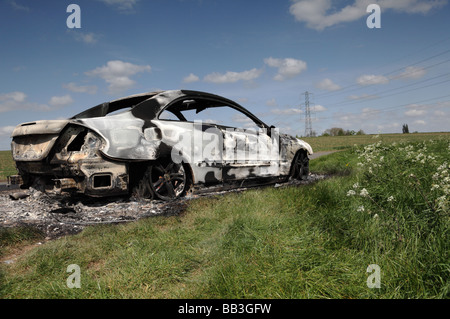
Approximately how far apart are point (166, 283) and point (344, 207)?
6.89ft

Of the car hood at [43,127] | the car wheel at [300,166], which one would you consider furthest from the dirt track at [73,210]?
the car wheel at [300,166]

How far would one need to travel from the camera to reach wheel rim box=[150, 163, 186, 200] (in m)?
4.05

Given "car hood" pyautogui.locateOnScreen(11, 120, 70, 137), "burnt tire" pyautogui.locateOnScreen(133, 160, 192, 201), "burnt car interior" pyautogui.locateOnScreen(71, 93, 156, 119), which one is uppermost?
"burnt car interior" pyautogui.locateOnScreen(71, 93, 156, 119)

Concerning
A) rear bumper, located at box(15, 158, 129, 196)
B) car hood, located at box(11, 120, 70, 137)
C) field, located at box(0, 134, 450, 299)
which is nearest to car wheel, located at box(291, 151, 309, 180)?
field, located at box(0, 134, 450, 299)

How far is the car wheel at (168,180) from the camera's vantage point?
13.3 feet

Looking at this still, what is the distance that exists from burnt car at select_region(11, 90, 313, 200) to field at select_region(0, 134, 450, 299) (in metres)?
0.74

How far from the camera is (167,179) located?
13.6ft

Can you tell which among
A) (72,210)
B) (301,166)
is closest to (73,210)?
(72,210)

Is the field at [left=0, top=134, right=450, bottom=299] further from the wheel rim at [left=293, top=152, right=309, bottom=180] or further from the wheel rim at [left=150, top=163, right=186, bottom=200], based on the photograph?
the wheel rim at [left=293, top=152, right=309, bottom=180]

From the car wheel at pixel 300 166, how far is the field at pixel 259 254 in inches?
119

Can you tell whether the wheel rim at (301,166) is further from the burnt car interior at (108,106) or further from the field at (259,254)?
the burnt car interior at (108,106)

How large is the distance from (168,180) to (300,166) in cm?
358
